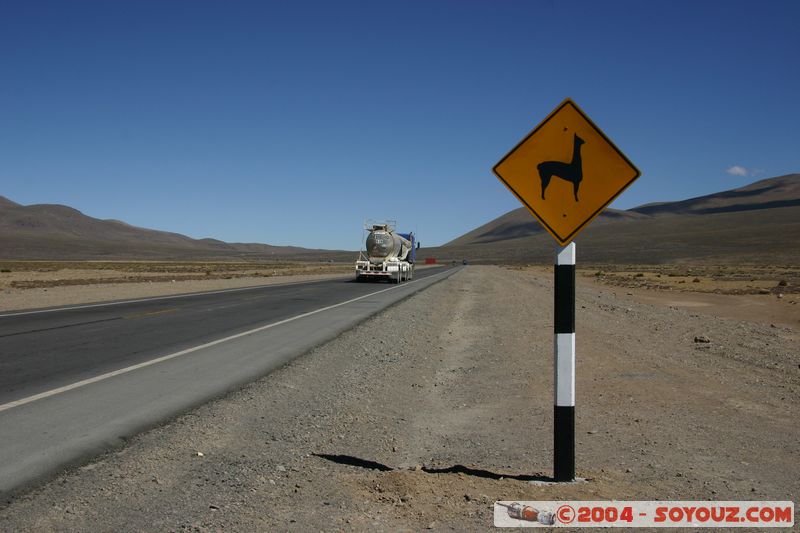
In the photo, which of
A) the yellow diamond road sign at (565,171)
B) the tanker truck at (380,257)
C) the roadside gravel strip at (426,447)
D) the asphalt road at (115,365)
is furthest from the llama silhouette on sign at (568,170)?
the tanker truck at (380,257)

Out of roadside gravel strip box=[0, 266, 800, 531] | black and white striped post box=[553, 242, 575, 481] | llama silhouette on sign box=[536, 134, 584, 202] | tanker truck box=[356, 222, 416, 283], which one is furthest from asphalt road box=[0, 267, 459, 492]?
tanker truck box=[356, 222, 416, 283]

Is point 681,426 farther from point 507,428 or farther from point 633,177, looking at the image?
point 633,177

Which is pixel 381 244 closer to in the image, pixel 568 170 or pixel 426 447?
pixel 426 447

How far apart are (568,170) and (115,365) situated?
839 centimetres

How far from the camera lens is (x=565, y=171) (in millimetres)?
5102

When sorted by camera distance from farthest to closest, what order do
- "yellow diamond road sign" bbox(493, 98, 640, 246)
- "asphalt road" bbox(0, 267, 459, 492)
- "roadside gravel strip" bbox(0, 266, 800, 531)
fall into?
1. "asphalt road" bbox(0, 267, 459, 492)
2. "yellow diamond road sign" bbox(493, 98, 640, 246)
3. "roadside gravel strip" bbox(0, 266, 800, 531)

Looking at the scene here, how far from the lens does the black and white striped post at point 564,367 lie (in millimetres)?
5094

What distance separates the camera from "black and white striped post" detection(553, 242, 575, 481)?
5094 mm

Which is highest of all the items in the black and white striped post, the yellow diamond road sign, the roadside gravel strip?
the yellow diamond road sign

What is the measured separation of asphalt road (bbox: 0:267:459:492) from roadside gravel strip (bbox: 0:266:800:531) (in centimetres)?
49

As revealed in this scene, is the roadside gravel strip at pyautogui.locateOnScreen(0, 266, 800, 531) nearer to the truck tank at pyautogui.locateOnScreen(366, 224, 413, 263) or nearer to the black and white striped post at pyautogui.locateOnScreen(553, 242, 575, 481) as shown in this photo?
the black and white striped post at pyautogui.locateOnScreen(553, 242, 575, 481)

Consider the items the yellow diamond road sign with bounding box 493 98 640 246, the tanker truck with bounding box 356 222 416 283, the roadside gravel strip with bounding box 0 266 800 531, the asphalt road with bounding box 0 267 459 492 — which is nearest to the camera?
the roadside gravel strip with bounding box 0 266 800 531

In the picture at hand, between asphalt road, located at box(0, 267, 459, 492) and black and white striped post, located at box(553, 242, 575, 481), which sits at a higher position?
black and white striped post, located at box(553, 242, 575, 481)

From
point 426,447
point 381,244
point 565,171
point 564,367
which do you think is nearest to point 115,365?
point 426,447
